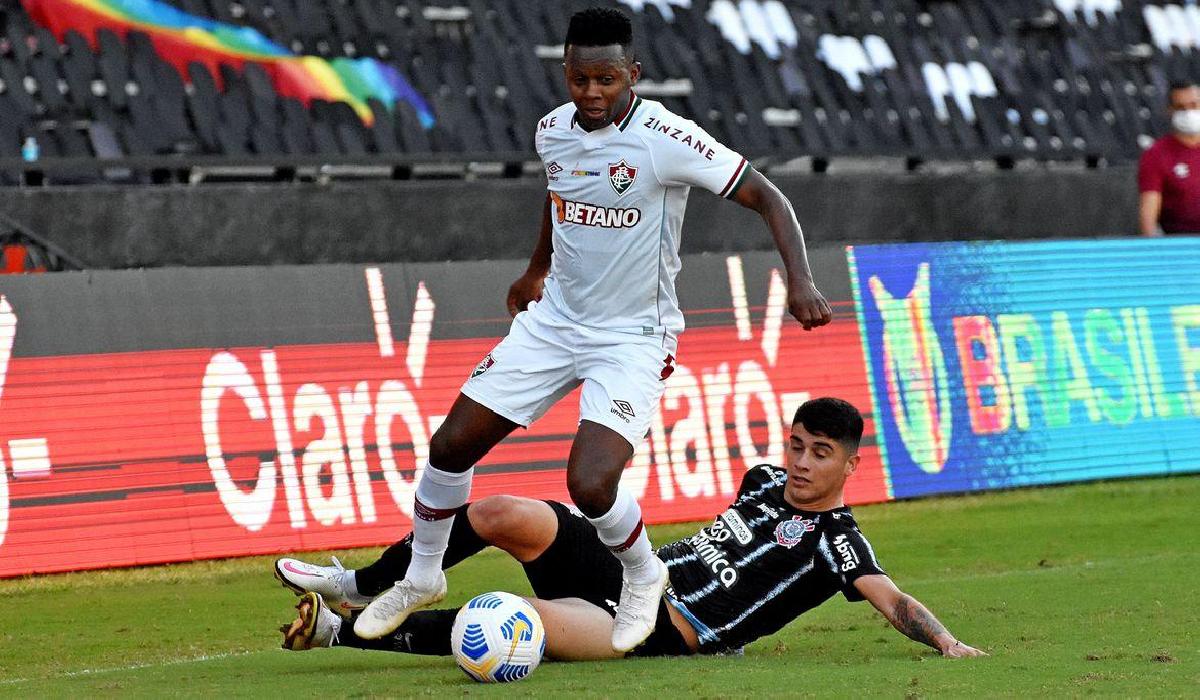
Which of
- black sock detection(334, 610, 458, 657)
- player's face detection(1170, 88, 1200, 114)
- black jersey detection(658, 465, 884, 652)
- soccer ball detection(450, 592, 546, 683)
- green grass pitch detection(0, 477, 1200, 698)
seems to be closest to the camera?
green grass pitch detection(0, 477, 1200, 698)

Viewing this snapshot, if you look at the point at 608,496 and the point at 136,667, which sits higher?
the point at 608,496

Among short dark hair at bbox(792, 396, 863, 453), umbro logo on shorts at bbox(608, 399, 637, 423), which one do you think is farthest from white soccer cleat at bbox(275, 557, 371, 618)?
short dark hair at bbox(792, 396, 863, 453)

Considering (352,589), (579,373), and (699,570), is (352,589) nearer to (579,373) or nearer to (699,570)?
(579,373)

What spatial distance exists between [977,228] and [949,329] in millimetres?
4170

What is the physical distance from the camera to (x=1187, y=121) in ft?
46.7

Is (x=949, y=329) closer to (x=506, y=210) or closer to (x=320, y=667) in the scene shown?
(x=506, y=210)

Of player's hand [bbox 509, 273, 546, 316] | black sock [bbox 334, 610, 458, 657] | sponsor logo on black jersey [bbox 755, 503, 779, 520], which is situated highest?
player's hand [bbox 509, 273, 546, 316]

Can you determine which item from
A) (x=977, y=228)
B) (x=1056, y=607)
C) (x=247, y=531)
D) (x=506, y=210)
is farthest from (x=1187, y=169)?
(x=247, y=531)

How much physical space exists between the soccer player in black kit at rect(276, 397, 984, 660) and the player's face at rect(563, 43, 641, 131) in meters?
1.32

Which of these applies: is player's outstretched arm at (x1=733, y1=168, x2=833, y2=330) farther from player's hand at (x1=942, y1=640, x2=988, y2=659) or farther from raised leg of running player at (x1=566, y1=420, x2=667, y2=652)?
player's hand at (x1=942, y1=640, x2=988, y2=659)

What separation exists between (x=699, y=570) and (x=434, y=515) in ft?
3.33

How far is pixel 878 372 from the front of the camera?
12.5 metres

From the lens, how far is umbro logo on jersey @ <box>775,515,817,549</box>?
632 centimetres

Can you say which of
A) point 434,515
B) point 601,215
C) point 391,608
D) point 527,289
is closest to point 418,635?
point 391,608
